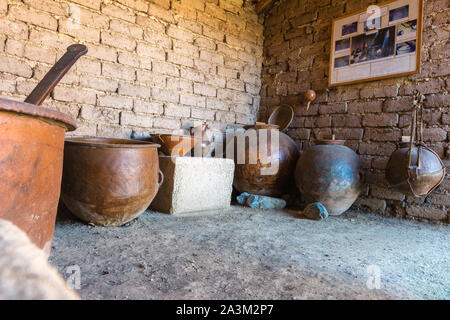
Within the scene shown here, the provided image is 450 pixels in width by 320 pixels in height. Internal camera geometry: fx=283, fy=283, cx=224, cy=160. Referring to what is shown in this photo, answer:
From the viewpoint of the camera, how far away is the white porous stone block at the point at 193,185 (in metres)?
2.41

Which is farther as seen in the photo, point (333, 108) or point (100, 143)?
point (333, 108)

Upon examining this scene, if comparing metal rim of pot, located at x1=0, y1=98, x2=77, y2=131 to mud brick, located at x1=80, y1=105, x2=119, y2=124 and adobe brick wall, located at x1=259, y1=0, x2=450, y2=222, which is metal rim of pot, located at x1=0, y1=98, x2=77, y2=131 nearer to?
mud brick, located at x1=80, y1=105, x2=119, y2=124

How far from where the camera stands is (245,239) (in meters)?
1.88

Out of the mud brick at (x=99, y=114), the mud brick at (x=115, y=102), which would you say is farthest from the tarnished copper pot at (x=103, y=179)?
the mud brick at (x=115, y=102)

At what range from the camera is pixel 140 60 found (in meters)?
2.87

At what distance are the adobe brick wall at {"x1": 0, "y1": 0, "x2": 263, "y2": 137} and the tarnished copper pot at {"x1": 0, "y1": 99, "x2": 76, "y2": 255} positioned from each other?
1.52 metres

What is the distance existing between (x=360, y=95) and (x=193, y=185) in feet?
6.63

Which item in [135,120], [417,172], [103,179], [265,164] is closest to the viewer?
[103,179]

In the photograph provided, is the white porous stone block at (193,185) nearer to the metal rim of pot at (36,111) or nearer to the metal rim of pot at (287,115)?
the metal rim of pot at (287,115)

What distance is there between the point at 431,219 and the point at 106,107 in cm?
313

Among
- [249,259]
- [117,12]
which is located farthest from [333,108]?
[117,12]

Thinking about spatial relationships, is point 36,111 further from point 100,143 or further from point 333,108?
point 333,108

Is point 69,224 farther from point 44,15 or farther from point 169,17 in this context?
point 169,17

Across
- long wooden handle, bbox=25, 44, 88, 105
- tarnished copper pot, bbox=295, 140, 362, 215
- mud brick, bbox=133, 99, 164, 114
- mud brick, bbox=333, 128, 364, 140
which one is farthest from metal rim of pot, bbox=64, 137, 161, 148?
mud brick, bbox=333, 128, 364, 140
